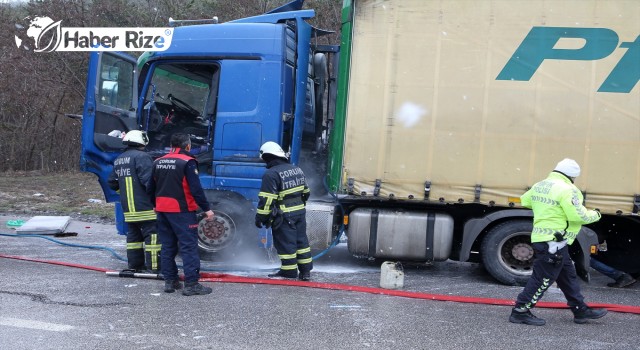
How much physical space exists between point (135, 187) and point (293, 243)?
1.71 metres

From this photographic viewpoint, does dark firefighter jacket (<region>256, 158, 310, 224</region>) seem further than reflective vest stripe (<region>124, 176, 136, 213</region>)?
No

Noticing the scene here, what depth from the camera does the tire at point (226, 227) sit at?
7312 millimetres

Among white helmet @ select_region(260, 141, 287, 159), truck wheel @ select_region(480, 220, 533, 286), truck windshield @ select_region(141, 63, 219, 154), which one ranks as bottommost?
truck wheel @ select_region(480, 220, 533, 286)

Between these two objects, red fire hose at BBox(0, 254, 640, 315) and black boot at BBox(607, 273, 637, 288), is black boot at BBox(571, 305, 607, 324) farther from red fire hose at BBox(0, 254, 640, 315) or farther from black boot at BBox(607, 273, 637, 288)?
black boot at BBox(607, 273, 637, 288)

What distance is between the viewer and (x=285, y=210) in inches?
260

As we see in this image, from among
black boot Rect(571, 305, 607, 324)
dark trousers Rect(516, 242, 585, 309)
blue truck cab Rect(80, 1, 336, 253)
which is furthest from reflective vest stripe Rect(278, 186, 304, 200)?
black boot Rect(571, 305, 607, 324)

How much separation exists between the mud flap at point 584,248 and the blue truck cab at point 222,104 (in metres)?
3.06

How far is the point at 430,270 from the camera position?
7805 millimetres

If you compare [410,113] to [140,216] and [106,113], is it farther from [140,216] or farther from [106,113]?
[106,113]

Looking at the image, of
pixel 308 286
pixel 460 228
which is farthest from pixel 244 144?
pixel 460 228

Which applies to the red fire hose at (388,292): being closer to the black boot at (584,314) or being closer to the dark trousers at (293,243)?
the dark trousers at (293,243)

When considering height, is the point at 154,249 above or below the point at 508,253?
below

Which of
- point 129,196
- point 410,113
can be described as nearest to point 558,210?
point 410,113

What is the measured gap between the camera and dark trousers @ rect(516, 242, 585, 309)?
522cm
